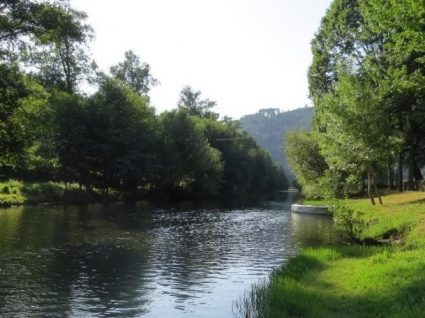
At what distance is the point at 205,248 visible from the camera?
29078 mm

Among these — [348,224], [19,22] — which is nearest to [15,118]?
[19,22]

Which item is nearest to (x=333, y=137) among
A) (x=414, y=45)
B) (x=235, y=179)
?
(x=414, y=45)

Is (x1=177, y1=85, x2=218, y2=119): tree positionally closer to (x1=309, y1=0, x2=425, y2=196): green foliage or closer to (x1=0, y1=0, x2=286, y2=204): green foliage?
(x1=0, y1=0, x2=286, y2=204): green foliage

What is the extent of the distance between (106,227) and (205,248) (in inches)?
485

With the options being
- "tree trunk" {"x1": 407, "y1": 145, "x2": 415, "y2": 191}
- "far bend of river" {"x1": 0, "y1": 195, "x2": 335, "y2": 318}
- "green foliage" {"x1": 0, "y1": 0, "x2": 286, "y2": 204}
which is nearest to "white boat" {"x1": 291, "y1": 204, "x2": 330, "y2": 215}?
"far bend of river" {"x1": 0, "y1": 195, "x2": 335, "y2": 318}

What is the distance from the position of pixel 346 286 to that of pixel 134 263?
11.1 m

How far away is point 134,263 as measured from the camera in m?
23.8

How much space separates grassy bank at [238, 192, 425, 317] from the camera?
1299 cm

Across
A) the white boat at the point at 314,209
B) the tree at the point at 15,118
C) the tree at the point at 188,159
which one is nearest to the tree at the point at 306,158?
the white boat at the point at 314,209

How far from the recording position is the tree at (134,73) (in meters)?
112

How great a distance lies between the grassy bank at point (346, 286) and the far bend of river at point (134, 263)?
1.67 metres

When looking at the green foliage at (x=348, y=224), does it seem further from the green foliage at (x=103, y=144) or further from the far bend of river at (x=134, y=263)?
the green foliage at (x=103, y=144)

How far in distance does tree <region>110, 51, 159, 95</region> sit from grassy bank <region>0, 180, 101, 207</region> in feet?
144

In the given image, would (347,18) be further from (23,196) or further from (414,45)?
(23,196)
